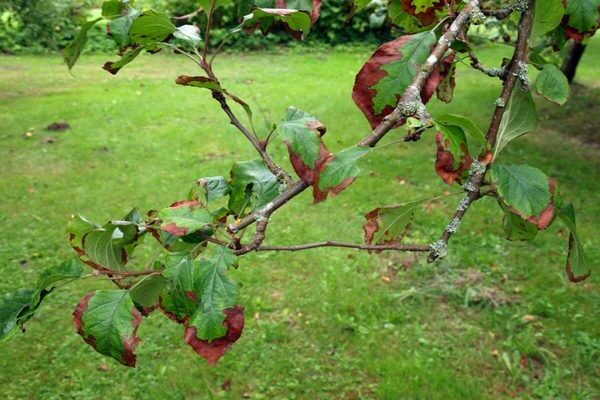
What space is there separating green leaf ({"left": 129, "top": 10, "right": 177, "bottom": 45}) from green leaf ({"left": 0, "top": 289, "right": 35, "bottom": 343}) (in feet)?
1.30

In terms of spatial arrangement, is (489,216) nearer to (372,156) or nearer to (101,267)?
(372,156)

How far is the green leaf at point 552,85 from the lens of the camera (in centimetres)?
96

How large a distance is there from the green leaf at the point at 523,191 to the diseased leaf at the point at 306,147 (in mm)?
236

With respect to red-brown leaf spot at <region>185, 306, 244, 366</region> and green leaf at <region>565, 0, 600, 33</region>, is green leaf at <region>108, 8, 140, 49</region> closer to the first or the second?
red-brown leaf spot at <region>185, 306, 244, 366</region>

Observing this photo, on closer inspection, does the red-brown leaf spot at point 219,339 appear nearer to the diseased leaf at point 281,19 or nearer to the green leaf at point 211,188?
the green leaf at point 211,188

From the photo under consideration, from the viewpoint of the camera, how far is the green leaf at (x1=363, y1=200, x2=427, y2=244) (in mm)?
983

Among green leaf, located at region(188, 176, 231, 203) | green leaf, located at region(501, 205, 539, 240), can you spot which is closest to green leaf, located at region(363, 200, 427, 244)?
green leaf, located at region(501, 205, 539, 240)

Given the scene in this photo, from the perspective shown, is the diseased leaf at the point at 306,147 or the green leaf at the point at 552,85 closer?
the diseased leaf at the point at 306,147

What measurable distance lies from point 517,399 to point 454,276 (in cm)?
114

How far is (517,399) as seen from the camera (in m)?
3.14

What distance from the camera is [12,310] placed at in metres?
0.77

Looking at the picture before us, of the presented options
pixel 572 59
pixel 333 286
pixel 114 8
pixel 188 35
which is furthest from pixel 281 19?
pixel 572 59

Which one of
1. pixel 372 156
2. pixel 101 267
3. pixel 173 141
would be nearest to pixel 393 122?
pixel 101 267

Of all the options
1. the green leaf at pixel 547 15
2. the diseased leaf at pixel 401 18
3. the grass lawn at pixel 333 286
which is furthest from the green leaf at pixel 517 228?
the grass lawn at pixel 333 286
